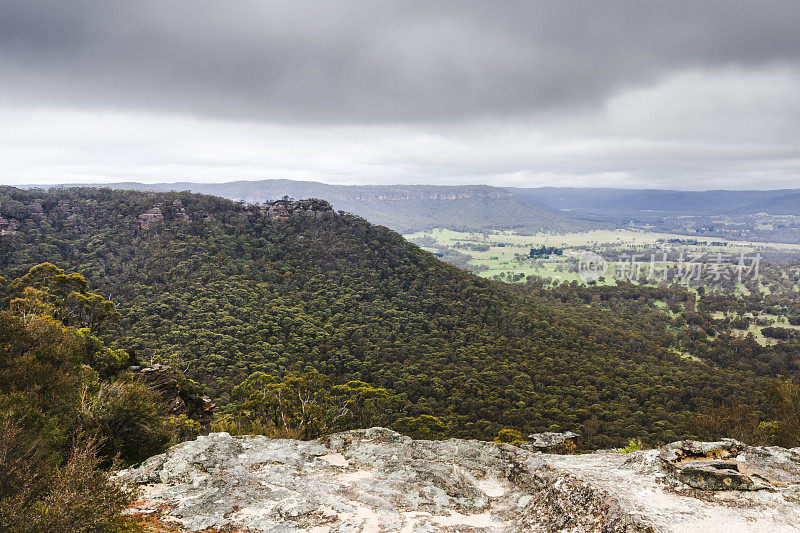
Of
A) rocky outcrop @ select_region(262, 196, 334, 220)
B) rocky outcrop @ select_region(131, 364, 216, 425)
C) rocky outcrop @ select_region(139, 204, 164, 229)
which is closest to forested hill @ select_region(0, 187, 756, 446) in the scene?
rocky outcrop @ select_region(139, 204, 164, 229)

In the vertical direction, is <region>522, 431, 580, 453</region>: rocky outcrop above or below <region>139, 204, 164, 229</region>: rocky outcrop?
below

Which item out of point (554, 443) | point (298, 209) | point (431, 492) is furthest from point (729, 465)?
point (298, 209)

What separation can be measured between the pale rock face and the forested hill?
21.4 metres

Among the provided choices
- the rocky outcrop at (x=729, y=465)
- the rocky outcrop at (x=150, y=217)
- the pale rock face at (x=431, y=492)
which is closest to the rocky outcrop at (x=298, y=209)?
the rocky outcrop at (x=150, y=217)

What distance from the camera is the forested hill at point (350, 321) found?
4038 cm

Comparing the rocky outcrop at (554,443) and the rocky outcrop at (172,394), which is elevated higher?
the rocky outcrop at (554,443)

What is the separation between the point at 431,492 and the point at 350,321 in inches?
2017

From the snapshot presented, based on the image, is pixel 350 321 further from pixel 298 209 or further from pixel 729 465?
pixel 729 465

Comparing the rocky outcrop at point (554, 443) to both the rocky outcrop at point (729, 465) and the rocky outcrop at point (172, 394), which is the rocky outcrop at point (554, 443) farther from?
the rocky outcrop at point (172, 394)

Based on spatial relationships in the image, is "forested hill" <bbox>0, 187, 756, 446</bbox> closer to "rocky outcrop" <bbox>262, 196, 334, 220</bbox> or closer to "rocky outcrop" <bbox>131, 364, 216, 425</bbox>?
"rocky outcrop" <bbox>262, 196, 334, 220</bbox>

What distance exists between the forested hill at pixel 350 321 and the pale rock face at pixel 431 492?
21.4 meters

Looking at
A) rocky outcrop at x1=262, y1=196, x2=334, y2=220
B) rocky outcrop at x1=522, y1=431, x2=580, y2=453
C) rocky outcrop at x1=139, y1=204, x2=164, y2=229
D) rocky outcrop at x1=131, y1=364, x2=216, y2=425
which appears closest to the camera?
rocky outcrop at x1=522, y1=431, x2=580, y2=453

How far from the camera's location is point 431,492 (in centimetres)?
945

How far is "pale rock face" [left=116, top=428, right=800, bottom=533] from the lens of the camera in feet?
23.8
